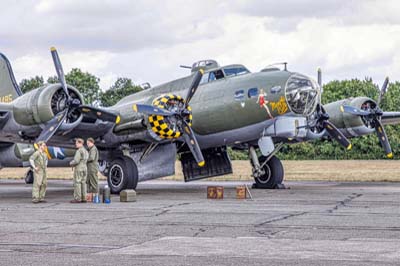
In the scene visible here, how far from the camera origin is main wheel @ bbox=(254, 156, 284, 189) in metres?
27.6

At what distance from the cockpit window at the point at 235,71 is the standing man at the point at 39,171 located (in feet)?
24.5

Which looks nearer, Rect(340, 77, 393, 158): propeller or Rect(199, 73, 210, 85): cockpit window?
Rect(199, 73, 210, 85): cockpit window

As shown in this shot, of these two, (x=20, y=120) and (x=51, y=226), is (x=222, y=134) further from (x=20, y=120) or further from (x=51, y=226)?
(x=51, y=226)

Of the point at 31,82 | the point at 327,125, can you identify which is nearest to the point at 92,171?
the point at 327,125

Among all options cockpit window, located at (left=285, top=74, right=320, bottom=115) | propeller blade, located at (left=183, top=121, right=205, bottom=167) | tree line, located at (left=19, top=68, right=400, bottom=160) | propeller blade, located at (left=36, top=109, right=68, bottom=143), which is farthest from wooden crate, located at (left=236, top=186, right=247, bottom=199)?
tree line, located at (left=19, top=68, right=400, bottom=160)

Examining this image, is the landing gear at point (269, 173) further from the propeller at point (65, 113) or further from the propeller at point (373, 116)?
the propeller at point (65, 113)

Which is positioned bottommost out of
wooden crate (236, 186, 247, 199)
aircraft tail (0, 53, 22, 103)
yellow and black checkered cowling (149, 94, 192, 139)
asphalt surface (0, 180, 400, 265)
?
asphalt surface (0, 180, 400, 265)

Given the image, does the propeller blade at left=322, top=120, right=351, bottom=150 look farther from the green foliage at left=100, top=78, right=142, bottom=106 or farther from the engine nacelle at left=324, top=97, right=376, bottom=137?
the green foliage at left=100, top=78, right=142, bottom=106

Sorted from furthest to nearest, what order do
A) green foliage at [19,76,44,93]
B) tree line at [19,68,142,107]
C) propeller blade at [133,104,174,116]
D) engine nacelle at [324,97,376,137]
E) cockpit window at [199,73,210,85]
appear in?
green foliage at [19,76,44,93] → tree line at [19,68,142,107] → engine nacelle at [324,97,376,137] → cockpit window at [199,73,210,85] → propeller blade at [133,104,174,116]

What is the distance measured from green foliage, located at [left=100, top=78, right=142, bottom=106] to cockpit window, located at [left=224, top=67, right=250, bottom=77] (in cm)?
6962

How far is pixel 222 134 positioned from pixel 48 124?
5843mm

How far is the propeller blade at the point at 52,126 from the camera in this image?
23203 millimetres

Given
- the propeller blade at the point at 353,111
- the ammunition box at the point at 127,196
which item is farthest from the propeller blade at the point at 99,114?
the propeller blade at the point at 353,111

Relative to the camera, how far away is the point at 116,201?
2186 centimetres
